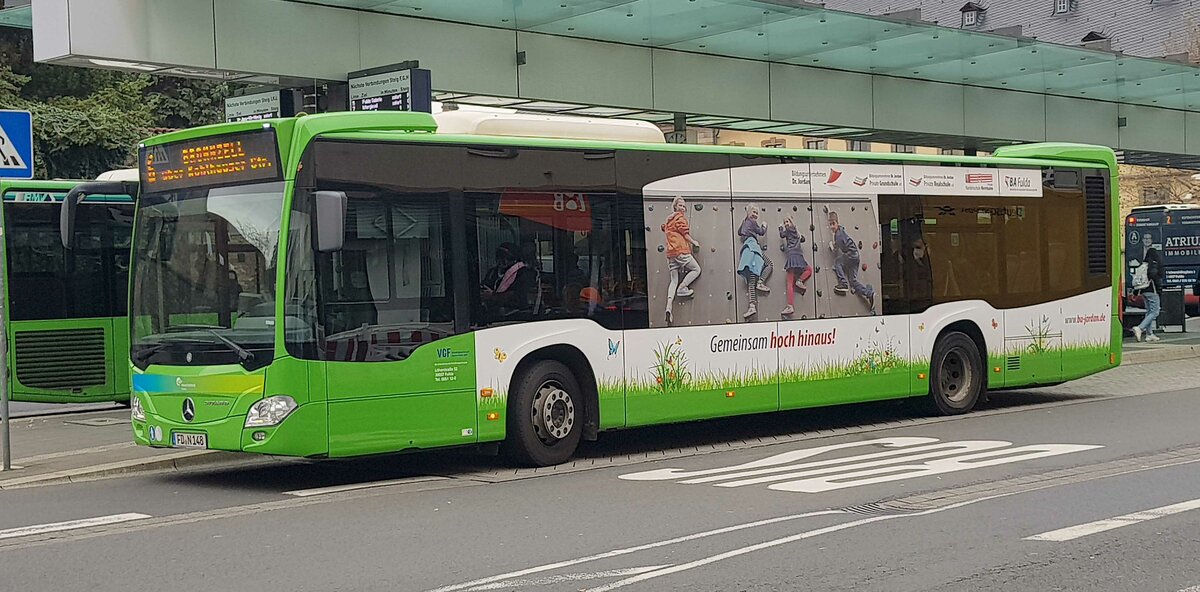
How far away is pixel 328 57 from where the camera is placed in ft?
51.8

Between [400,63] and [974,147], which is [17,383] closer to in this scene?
[400,63]

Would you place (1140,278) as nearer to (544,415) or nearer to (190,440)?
(544,415)

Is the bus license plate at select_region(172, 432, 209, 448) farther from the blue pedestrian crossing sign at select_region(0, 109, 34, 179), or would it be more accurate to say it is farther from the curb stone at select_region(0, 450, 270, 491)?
the blue pedestrian crossing sign at select_region(0, 109, 34, 179)

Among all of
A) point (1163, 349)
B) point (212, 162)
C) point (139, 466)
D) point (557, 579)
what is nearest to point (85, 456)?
point (139, 466)

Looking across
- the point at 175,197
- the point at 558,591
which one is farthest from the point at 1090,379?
the point at 558,591

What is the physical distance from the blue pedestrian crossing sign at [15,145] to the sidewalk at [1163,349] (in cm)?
1748

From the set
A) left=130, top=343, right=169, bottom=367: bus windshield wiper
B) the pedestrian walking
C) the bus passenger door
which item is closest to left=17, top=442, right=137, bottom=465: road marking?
left=130, top=343, right=169, bottom=367: bus windshield wiper

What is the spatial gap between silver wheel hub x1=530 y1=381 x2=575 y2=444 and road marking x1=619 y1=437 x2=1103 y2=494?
936 mm

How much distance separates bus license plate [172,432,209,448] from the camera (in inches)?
439

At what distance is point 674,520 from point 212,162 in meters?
4.79

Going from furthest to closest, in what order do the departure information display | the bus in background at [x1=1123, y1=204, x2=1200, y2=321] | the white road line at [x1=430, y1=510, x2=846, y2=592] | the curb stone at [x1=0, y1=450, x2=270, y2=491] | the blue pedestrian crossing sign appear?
the bus in background at [x1=1123, y1=204, x2=1200, y2=321], the departure information display, the blue pedestrian crossing sign, the curb stone at [x1=0, y1=450, x2=270, y2=491], the white road line at [x1=430, y1=510, x2=846, y2=592]

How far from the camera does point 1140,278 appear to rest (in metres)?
30.3

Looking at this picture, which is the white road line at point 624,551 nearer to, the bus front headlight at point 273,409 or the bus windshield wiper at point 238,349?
the bus front headlight at point 273,409

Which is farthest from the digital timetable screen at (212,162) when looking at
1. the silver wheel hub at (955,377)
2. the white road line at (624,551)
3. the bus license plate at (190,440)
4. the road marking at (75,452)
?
the silver wheel hub at (955,377)
